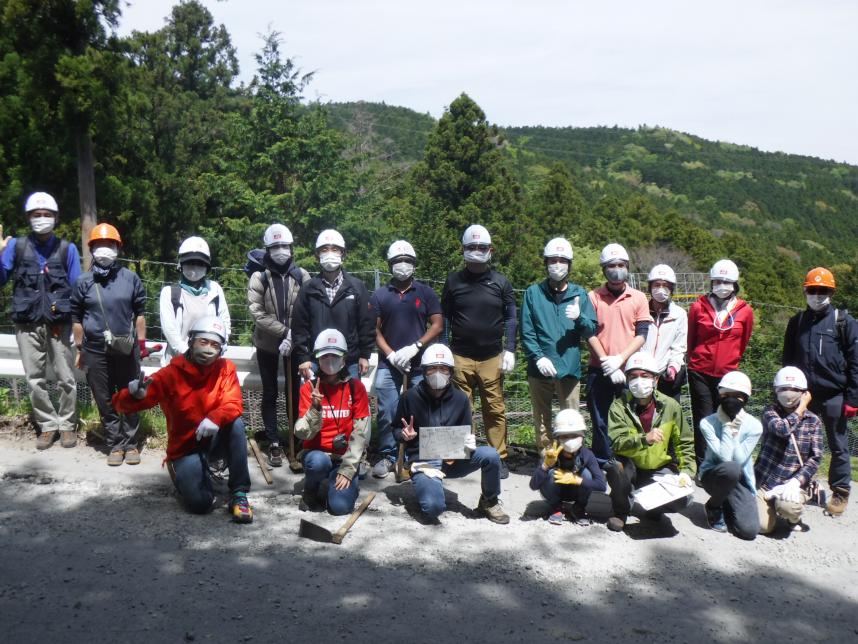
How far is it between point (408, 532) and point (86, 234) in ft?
52.5

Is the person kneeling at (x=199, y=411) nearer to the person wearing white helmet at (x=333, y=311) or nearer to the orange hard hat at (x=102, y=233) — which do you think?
the person wearing white helmet at (x=333, y=311)

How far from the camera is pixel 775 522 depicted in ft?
19.5

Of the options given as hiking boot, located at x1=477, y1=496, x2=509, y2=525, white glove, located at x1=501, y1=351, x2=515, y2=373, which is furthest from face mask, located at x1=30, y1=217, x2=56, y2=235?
hiking boot, located at x1=477, y1=496, x2=509, y2=525

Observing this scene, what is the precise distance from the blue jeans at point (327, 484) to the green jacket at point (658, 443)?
2106 mm

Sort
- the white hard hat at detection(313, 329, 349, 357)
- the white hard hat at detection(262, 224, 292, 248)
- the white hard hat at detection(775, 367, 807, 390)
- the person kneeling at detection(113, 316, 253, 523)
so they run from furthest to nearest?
the white hard hat at detection(262, 224, 292, 248), the white hard hat at detection(775, 367, 807, 390), the white hard hat at detection(313, 329, 349, 357), the person kneeling at detection(113, 316, 253, 523)

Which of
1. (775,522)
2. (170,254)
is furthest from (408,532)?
(170,254)

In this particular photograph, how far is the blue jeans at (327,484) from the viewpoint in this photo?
588 centimetres

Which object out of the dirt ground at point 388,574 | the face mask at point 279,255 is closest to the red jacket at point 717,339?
the dirt ground at point 388,574

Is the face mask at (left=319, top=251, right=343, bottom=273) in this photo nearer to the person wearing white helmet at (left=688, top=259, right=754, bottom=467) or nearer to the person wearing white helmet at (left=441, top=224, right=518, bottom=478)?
the person wearing white helmet at (left=441, top=224, right=518, bottom=478)

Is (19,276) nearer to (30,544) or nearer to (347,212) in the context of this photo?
(30,544)

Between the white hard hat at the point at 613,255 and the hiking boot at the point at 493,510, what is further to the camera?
the white hard hat at the point at 613,255

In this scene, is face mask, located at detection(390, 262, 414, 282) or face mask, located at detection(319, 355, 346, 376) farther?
face mask, located at detection(390, 262, 414, 282)

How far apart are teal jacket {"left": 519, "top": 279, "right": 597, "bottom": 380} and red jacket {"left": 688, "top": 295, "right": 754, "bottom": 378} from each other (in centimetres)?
98

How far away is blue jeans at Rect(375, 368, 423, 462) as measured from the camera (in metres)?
6.89
